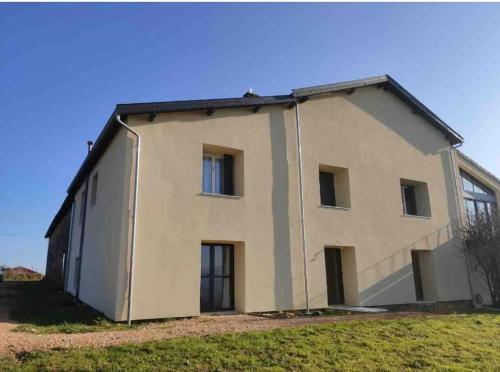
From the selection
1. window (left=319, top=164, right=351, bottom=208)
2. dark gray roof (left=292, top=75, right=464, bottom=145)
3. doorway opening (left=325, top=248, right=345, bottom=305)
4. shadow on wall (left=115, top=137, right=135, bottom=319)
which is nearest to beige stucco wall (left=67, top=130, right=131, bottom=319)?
shadow on wall (left=115, top=137, right=135, bottom=319)

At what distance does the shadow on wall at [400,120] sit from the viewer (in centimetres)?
1642

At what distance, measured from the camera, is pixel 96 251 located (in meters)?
12.9

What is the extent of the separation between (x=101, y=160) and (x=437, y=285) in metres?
13.6

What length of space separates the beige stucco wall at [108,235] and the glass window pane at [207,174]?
2506 millimetres

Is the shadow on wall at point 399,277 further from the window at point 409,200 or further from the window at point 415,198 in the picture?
the window at point 409,200

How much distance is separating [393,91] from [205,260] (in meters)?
11.4

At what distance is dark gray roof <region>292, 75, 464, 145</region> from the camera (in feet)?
47.5

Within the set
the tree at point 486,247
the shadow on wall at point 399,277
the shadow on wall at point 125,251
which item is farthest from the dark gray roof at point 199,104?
the tree at point 486,247

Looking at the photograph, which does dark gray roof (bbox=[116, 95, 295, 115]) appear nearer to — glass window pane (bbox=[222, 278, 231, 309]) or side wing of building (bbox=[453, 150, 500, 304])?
glass window pane (bbox=[222, 278, 231, 309])

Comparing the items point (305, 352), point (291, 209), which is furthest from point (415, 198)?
point (305, 352)

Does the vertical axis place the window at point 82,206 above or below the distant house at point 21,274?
above

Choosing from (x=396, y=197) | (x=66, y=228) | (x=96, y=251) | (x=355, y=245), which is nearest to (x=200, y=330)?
(x=96, y=251)

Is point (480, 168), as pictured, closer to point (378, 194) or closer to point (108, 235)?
point (378, 194)

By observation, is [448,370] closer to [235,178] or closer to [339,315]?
[339,315]
